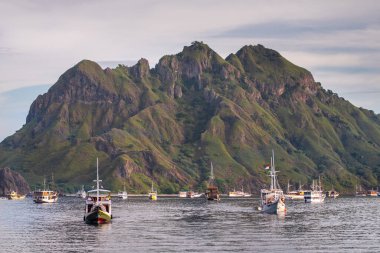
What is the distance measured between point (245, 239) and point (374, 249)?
87.6 feet

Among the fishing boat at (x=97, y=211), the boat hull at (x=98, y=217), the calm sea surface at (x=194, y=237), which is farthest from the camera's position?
the fishing boat at (x=97, y=211)

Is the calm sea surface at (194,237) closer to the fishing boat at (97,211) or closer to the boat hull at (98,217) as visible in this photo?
the boat hull at (98,217)

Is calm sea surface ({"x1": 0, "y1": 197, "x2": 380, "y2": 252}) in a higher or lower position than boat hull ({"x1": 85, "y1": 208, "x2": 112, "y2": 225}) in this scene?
lower

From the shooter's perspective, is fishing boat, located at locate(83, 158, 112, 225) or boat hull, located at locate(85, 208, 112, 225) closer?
boat hull, located at locate(85, 208, 112, 225)

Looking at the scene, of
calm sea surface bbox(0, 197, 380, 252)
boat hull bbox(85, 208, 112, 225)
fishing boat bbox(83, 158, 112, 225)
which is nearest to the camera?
calm sea surface bbox(0, 197, 380, 252)

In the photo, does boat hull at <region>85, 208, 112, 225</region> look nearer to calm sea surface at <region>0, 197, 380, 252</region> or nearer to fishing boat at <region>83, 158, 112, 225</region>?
fishing boat at <region>83, 158, 112, 225</region>

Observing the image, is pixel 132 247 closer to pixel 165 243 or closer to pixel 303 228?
pixel 165 243

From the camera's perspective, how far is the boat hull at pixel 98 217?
596 ft

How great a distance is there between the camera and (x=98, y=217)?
18162 centimetres

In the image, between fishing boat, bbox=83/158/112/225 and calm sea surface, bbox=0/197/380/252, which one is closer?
calm sea surface, bbox=0/197/380/252

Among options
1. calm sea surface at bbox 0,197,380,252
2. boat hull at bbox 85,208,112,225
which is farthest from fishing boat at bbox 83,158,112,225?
calm sea surface at bbox 0,197,380,252

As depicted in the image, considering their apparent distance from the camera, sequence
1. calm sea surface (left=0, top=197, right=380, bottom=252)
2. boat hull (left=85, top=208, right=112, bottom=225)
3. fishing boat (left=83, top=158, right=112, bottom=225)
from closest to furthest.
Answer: calm sea surface (left=0, top=197, right=380, bottom=252) → boat hull (left=85, top=208, right=112, bottom=225) → fishing boat (left=83, top=158, right=112, bottom=225)

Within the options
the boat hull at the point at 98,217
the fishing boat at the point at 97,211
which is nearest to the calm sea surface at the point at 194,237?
the boat hull at the point at 98,217

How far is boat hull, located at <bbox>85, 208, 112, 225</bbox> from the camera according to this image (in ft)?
596
